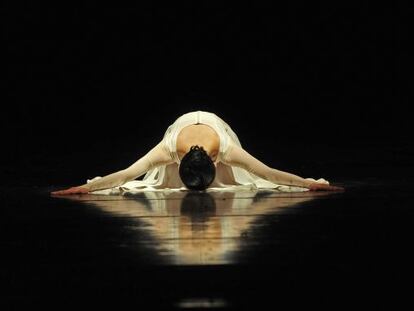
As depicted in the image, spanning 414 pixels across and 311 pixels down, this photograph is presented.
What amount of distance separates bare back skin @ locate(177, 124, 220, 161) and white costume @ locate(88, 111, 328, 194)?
0.08ft

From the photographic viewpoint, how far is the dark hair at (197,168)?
141 inches

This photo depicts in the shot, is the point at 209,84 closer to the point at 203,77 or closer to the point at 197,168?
the point at 203,77

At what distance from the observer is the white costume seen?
3.65 meters

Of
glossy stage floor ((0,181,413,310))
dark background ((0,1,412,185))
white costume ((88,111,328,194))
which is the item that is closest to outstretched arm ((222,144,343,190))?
white costume ((88,111,328,194))

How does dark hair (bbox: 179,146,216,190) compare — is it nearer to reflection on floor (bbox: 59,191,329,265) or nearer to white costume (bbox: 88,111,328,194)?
reflection on floor (bbox: 59,191,329,265)

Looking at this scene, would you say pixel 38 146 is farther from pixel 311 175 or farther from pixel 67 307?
pixel 67 307

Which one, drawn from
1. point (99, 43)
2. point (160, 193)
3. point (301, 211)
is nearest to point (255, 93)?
point (99, 43)

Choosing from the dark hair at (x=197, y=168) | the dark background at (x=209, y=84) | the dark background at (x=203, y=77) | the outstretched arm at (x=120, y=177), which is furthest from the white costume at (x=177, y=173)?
the dark background at (x=203, y=77)

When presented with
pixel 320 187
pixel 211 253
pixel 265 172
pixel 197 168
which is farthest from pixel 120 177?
pixel 211 253

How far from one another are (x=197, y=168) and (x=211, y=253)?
1731mm

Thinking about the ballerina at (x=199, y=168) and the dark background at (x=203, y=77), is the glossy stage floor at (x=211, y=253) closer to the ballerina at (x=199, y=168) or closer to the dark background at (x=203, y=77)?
the ballerina at (x=199, y=168)

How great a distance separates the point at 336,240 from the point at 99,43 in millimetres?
3858

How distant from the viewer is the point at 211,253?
1.88 meters

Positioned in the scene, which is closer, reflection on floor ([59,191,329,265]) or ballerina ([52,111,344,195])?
reflection on floor ([59,191,329,265])
